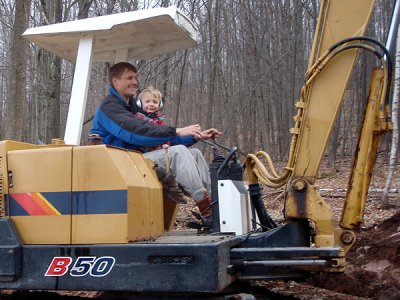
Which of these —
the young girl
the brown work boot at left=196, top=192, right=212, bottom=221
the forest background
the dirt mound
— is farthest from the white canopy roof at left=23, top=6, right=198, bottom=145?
the forest background

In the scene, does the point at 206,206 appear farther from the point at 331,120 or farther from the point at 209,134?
the point at 331,120

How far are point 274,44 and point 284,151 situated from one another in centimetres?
454

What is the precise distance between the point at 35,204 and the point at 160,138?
105cm

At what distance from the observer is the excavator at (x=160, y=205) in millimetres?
3449

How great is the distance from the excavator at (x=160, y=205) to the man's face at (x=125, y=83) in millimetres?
394

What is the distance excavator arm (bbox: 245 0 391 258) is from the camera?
3.80 metres

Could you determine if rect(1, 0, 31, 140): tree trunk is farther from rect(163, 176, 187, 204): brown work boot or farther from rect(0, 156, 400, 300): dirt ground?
rect(163, 176, 187, 204): brown work boot

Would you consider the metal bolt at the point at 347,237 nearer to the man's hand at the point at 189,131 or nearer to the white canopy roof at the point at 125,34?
the man's hand at the point at 189,131

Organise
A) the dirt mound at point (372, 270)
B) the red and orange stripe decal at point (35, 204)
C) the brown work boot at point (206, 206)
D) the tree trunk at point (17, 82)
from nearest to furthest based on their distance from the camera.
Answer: the red and orange stripe decal at point (35, 204) < the brown work boot at point (206, 206) < the dirt mound at point (372, 270) < the tree trunk at point (17, 82)

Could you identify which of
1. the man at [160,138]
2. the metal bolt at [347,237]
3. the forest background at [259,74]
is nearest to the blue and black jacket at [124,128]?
the man at [160,138]

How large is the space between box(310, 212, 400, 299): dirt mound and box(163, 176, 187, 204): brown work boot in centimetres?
158

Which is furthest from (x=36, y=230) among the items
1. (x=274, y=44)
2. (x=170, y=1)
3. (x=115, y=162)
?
(x=274, y=44)

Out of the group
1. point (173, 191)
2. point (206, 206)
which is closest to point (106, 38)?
point (173, 191)

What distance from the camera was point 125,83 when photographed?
457 centimetres
